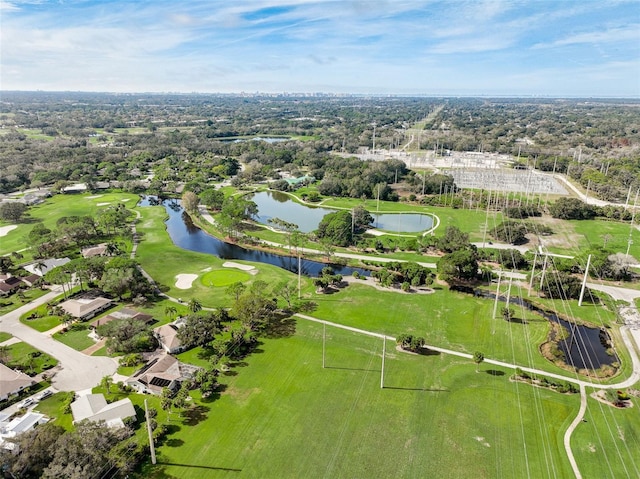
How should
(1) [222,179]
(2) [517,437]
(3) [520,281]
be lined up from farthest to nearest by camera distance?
(1) [222,179], (3) [520,281], (2) [517,437]

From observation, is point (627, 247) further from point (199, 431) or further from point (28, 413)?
point (28, 413)

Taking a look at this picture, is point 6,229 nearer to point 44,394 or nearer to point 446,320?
point 44,394

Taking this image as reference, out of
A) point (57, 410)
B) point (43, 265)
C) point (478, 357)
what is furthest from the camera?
point (43, 265)

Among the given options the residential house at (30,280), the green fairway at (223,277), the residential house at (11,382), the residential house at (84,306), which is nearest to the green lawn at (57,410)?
the residential house at (11,382)

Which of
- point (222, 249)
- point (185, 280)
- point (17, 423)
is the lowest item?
point (222, 249)

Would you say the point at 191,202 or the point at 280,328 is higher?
the point at 191,202

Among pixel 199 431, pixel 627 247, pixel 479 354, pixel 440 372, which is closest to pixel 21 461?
pixel 199 431

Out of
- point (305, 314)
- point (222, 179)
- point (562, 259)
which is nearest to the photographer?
point (305, 314)

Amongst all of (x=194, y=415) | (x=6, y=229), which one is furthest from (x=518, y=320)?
(x=6, y=229)
